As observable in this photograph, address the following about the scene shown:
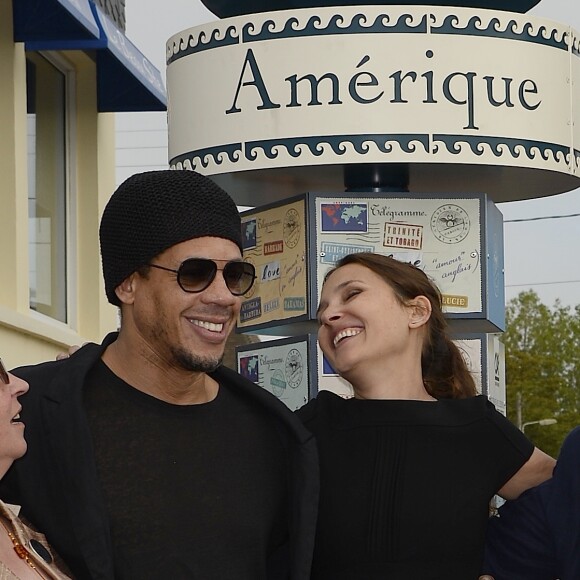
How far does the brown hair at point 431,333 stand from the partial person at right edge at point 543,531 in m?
0.40

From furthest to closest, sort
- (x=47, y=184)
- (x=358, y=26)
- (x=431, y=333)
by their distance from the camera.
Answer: (x=47, y=184), (x=358, y=26), (x=431, y=333)

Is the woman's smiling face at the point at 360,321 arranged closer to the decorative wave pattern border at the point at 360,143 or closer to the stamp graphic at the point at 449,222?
the decorative wave pattern border at the point at 360,143

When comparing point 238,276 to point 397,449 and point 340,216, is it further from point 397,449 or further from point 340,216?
point 340,216

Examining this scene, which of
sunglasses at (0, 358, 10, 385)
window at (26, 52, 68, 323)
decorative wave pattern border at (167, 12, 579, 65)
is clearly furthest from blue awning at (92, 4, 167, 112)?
sunglasses at (0, 358, 10, 385)

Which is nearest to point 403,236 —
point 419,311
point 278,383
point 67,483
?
point 278,383

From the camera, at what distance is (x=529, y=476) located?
3.44 metres

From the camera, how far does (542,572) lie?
3340 mm

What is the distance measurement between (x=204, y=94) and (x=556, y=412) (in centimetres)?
4615

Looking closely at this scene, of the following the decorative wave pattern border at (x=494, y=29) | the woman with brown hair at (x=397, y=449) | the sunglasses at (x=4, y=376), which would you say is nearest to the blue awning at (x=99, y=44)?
the decorative wave pattern border at (x=494, y=29)

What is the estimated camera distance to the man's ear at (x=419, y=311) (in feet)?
11.9

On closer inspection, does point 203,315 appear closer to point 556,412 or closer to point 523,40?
point 523,40

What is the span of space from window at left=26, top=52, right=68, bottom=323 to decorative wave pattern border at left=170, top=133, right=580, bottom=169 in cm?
358

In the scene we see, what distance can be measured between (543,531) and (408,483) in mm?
336

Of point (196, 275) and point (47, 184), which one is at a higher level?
point (47, 184)
